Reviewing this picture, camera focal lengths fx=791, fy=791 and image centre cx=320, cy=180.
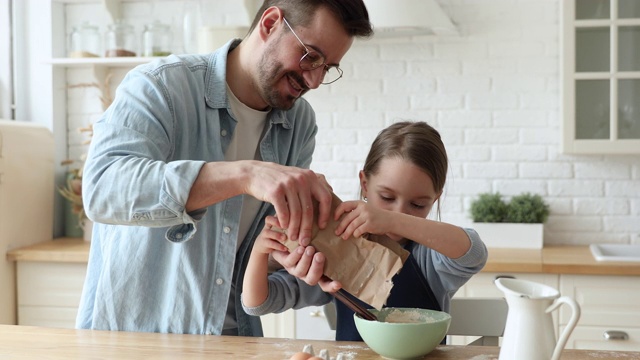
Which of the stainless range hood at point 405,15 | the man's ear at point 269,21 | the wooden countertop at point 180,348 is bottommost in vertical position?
the wooden countertop at point 180,348

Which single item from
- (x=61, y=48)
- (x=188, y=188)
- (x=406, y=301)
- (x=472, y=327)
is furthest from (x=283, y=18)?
(x=61, y=48)

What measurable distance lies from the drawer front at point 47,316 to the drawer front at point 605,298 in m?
2.10

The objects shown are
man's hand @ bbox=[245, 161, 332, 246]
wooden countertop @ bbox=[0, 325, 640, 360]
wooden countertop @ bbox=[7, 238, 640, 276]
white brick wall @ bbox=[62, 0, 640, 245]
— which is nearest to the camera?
man's hand @ bbox=[245, 161, 332, 246]

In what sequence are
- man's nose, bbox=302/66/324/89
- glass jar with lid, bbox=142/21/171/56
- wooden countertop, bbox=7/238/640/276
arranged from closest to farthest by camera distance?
man's nose, bbox=302/66/324/89
wooden countertop, bbox=7/238/640/276
glass jar with lid, bbox=142/21/171/56

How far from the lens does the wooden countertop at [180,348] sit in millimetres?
1554

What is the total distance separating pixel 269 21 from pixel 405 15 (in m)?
1.44

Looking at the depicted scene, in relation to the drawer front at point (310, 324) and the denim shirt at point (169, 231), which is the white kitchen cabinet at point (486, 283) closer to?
the drawer front at point (310, 324)

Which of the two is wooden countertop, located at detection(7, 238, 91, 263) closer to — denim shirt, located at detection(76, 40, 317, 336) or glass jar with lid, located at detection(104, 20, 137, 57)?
glass jar with lid, located at detection(104, 20, 137, 57)

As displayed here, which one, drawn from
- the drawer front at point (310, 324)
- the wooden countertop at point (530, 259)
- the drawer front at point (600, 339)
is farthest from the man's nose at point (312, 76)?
the drawer front at point (600, 339)

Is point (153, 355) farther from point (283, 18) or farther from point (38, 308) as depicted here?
point (38, 308)

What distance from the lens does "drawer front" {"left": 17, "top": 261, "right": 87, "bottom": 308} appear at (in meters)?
3.48

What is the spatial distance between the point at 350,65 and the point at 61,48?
1487 mm

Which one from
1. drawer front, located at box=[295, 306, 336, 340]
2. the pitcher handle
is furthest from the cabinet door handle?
the pitcher handle

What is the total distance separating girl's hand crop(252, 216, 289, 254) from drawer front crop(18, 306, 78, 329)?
2167 millimetres
